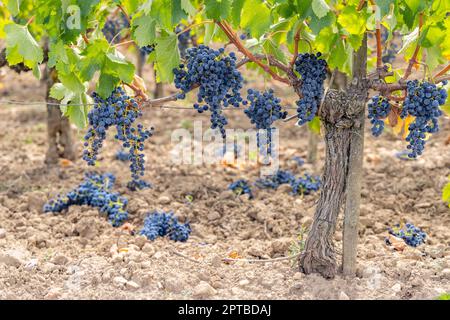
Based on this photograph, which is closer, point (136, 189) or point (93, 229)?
point (93, 229)

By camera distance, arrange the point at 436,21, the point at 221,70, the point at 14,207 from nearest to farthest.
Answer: the point at 436,21 < the point at 221,70 < the point at 14,207

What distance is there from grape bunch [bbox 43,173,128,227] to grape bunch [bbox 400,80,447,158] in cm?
254

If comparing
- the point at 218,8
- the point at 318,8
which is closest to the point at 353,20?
the point at 318,8

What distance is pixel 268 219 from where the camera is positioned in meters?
5.43

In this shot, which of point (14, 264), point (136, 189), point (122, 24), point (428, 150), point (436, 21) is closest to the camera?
point (436, 21)

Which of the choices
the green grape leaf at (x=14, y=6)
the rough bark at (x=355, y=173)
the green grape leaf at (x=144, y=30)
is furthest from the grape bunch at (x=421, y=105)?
the green grape leaf at (x=14, y=6)

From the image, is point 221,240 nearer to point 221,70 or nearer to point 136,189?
point 136,189

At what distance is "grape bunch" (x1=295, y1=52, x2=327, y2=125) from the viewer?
150 inches

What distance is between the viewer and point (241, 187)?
20.1 feet

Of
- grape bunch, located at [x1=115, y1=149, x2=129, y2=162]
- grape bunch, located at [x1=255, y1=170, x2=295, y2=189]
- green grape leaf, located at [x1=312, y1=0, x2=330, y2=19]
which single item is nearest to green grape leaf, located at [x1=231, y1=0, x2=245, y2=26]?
green grape leaf, located at [x1=312, y1=0, x2=330, y2=19]

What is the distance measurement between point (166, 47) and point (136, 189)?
8.56 feet

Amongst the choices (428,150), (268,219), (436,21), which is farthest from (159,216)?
(428,150)

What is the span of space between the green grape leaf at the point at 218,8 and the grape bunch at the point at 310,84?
26.2 inches
